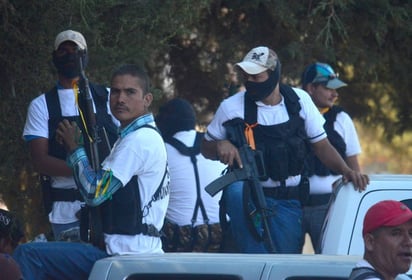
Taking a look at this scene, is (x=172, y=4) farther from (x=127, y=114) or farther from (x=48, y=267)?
(x=48, y=267)

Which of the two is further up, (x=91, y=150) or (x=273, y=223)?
(x=91, y=150)

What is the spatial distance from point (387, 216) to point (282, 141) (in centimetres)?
206

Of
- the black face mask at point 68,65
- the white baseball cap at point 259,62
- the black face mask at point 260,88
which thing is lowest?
the black face mask at point 260,88

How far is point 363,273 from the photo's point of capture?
396 centimetres

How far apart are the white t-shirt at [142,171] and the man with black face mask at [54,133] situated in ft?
3.12

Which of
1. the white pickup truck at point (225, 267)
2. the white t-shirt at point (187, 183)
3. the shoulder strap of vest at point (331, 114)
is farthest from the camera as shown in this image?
the shoulder strap of vest at point (331, 114)

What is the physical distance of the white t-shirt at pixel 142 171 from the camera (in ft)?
16.5

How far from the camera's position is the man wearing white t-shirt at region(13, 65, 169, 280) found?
5.00m

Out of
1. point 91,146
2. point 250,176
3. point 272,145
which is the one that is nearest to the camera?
point 91,146

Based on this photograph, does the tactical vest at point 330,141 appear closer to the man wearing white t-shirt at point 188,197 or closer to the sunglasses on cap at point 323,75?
the sunglasses on cap at point 323,75

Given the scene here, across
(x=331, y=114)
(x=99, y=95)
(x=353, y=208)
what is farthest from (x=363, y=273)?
(x=331, y=114)

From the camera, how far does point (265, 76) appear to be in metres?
6.20

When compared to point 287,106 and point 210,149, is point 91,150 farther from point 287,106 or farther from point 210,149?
point 287,106

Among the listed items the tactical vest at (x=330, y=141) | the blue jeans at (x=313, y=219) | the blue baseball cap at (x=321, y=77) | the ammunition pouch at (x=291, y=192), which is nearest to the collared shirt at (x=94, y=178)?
the ammunition pouch at (x=291, y=192)
